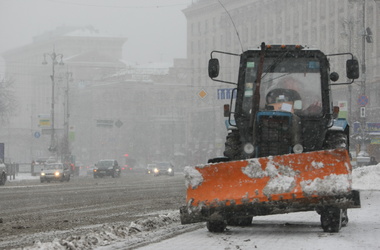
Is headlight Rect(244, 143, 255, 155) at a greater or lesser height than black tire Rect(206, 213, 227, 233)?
greater

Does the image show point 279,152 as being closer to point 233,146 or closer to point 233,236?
point 233,146

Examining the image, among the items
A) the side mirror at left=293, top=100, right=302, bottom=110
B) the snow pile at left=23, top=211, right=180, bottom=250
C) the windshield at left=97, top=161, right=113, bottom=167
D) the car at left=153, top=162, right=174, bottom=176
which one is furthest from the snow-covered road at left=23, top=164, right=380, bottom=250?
the car at left=153, top=162, right=174, bottom=176

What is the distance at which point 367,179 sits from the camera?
1324 inches

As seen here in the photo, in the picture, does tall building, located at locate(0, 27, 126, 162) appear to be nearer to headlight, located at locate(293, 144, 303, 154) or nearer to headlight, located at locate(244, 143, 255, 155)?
headlight, located at locate(244, 143, 255, 155)

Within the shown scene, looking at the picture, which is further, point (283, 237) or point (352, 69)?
point (352, 69)

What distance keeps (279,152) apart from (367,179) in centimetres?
2106

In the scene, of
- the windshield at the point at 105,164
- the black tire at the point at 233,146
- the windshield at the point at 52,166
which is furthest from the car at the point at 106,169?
the black tire at the point at 233,146

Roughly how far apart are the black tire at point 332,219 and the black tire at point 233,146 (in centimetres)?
179

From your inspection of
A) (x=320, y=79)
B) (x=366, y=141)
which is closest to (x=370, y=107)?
(x=366, y=141)

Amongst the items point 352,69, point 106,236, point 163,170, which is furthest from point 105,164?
point 106,236

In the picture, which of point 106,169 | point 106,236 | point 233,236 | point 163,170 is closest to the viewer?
point 106,236

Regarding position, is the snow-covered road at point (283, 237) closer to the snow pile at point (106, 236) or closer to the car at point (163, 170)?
the snow pile at point (106, 236)

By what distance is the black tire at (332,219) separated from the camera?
1252cm

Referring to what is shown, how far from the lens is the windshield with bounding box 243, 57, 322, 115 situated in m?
14.1
